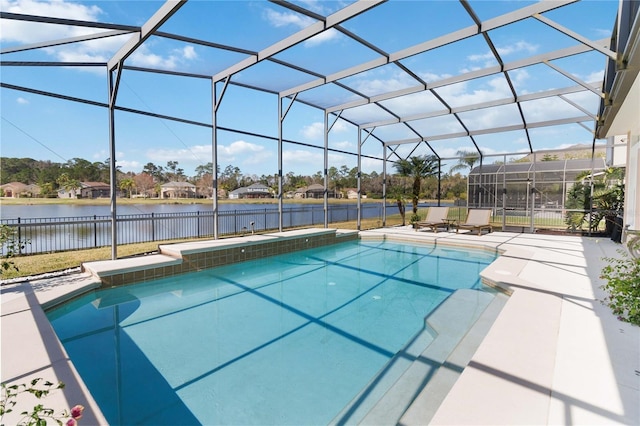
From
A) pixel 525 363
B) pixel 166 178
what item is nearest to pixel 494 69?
pixel 525 363

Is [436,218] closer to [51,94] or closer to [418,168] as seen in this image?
[418,168]

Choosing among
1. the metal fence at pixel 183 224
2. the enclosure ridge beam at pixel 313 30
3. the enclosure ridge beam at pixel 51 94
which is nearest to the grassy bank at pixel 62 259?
the metal fence at pixel 183 224

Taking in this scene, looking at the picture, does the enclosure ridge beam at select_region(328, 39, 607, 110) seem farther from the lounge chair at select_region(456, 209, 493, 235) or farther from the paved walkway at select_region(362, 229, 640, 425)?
the lounge chair at select_region(456, 209, 493, 235)

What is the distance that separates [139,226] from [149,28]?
469 cm

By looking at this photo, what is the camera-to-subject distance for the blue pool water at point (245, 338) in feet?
8.37

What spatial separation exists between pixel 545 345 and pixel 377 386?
1.51 meters

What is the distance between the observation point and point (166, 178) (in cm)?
1841

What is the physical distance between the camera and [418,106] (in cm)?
953

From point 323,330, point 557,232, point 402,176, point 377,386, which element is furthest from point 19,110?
point 557,232

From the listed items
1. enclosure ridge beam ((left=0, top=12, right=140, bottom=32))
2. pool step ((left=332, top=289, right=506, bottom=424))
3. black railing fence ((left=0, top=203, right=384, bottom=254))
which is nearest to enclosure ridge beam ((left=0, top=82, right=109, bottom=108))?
enclosure ridge beam ((left=0, top=12, right=140, bottom=32))

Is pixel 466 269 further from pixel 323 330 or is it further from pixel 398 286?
pixel 323 330

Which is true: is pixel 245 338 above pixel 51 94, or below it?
below

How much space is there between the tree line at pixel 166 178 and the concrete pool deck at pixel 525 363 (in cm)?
346

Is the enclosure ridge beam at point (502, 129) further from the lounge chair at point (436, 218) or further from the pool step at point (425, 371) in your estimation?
the pool step at point (425, 371)
